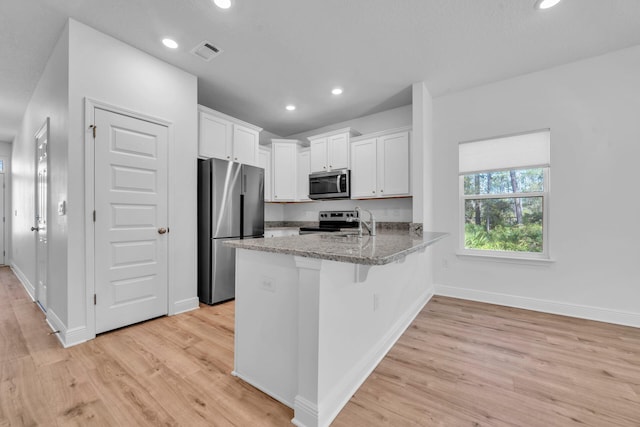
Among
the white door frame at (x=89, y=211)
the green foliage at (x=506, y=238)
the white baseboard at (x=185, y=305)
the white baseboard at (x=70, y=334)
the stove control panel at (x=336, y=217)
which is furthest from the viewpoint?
the stove control panel at (x=336, y=217)

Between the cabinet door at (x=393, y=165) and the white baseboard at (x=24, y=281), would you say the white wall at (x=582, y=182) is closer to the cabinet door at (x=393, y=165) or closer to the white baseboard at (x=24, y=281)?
the cabinet door at (x=393, y=165)

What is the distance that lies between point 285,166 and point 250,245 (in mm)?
3367

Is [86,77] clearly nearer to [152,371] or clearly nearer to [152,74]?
[152,74]

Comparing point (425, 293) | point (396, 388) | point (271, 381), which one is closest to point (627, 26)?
point (425, 293)

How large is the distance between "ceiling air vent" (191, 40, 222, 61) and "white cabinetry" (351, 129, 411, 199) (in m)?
2.20

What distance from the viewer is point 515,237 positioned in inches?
126

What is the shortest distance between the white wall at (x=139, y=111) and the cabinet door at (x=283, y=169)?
5.96 feet

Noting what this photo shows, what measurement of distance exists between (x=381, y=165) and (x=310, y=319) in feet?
9.70

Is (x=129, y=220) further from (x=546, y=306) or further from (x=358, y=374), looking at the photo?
(x=546, y=306)

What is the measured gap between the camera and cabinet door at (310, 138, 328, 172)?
4398 millimetres

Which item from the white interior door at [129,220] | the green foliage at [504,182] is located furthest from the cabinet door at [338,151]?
the white interior door at [129,220]

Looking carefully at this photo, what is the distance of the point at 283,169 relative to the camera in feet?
15.5

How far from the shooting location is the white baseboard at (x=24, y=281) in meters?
3.43

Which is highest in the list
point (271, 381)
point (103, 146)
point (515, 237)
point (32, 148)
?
point (32, 148)
